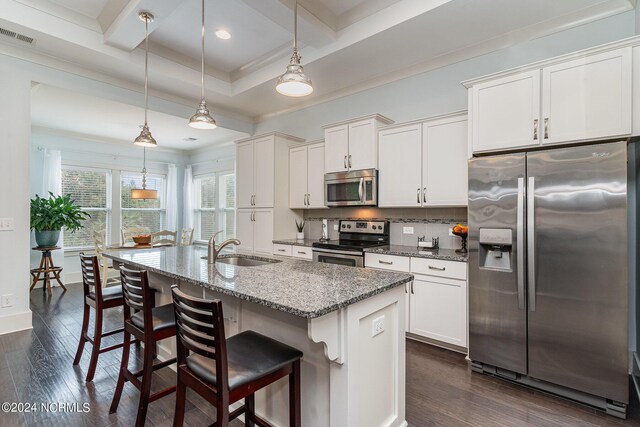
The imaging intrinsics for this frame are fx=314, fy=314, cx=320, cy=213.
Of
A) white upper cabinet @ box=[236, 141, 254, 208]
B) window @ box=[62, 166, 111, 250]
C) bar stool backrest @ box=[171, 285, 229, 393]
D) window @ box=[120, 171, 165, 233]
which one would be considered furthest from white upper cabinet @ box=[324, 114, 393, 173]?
window @ box=[120, 171, 165, 233]

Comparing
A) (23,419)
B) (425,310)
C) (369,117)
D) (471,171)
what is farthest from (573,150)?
(23,419)

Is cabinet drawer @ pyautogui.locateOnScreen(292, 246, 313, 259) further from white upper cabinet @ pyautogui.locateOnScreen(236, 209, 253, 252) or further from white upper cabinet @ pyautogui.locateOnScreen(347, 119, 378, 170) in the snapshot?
white upper cabinet @ pyautogui.locateOnScreen(347, 119, 378, 170)

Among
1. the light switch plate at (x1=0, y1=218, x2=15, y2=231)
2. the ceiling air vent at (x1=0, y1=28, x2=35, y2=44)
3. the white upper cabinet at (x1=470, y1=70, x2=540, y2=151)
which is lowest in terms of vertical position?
the light switch plate at (x1=0, y1=218, x2=15, y2=231)

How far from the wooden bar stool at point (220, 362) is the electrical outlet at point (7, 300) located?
10.7 feet

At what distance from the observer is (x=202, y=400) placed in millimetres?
2201

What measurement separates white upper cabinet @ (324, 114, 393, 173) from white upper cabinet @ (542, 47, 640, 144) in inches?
66.7

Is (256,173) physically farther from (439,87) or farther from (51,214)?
(51,214)

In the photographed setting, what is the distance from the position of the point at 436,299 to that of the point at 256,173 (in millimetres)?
3108

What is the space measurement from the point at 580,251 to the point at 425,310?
1.37m

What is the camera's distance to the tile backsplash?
11.3 feet

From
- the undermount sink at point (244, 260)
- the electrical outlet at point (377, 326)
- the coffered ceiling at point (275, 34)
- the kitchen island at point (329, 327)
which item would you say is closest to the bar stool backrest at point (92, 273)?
the kitchen island at point (329, 327)

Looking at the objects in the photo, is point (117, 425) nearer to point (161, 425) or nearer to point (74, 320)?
point (161, 425)

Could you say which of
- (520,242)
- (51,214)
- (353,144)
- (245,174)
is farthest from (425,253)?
(51,214)

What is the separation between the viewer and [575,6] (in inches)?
105
